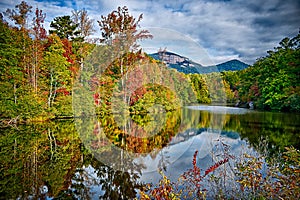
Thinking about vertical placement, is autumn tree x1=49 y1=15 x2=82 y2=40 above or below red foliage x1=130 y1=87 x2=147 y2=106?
above

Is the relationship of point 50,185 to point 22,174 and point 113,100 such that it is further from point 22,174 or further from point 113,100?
point 113,100

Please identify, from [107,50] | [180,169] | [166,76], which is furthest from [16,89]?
[166,76]

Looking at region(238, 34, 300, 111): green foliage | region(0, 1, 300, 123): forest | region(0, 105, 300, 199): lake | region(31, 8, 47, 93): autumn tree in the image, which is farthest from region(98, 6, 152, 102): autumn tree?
region(238, 34, 300, 111): green foliage

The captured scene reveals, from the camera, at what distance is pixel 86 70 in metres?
20.3

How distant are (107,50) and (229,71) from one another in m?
47.0

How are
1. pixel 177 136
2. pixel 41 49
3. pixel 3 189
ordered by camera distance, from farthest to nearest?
pixel 41 49, pixel 177 136, pixel 3 189

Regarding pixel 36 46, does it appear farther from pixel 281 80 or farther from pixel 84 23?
pixel 281 80

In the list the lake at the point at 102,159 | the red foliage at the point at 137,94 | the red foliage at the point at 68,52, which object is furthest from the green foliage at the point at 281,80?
the red foliage at the point at 68,52

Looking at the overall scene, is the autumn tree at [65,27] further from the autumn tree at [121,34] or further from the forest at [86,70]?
the autumn tree at [121,34]

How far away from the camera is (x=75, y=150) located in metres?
8.30

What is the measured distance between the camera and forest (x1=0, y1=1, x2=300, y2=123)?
14523mm

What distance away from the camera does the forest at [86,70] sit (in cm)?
1452

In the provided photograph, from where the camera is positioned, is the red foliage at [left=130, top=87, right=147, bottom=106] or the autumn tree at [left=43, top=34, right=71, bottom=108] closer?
the autumn tree at [left=43, top=34, right=71, bottom=108]

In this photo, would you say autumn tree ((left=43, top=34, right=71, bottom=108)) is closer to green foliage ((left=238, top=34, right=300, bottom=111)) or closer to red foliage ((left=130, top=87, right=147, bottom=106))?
red foliage ((left=130, top=87, right=147, bottom=106))
